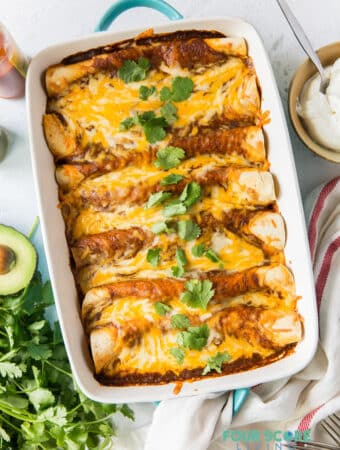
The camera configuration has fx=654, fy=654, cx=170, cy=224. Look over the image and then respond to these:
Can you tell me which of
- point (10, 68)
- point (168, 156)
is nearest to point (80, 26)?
point (10, 68)

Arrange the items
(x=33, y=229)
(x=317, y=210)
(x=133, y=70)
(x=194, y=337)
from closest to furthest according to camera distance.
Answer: (x=194, y=337) → (x=133, y=70) → (x=317, y=210) → (x=33, y=229)

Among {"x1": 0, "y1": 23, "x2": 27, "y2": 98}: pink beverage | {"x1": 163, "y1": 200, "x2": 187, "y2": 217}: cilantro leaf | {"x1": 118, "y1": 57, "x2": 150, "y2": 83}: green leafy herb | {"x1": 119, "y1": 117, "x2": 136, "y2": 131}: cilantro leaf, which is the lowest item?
{"x1": 163, "y1": 200, "x2": 187, "y2": 217}: cilantro leaf

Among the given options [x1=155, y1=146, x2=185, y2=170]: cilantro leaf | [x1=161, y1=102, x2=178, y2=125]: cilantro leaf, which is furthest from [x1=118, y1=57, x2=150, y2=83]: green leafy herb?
[x1=155, y1=146, x2=185, y2=170]: cilantro leaf

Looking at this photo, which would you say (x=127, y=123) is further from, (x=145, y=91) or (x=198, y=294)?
(x=198, y=294)

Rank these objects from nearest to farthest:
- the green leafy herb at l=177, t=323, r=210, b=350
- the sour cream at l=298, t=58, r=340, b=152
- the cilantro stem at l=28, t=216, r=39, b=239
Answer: the green leafy herb at l=177, t=323, r=210, b=350 → the sour cream at l=298, t=58, r=340, b=152 → the cilantro stem at l=28, t=216, r=39, b=239

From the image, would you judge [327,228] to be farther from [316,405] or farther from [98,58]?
[98,58]

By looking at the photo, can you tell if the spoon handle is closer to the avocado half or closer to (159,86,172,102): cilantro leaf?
(159,86,172,102): cilantro leaf
